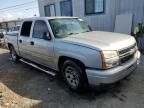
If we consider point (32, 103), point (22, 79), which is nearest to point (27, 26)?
point (22, 79)

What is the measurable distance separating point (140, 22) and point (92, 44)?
5.19m

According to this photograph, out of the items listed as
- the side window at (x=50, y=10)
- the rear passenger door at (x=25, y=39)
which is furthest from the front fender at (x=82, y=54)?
the side window at (x=50, y=10)

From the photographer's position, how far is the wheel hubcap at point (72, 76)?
4.08 metres

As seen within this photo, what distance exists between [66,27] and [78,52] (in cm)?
139

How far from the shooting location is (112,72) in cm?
346

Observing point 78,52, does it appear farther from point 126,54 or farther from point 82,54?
point 126,54

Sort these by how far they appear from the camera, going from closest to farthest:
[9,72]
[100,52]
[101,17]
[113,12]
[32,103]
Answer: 1. [100,52]
2. [32,103]
3. [9,72]
4. [113,12]
5. [101,17]

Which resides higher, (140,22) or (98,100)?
(140,22)

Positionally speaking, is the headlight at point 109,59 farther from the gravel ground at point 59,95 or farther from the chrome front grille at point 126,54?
the gravel ground at point 59,95

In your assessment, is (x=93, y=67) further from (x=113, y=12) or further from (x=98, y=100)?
(x=113, y=12)

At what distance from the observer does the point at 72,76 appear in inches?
166

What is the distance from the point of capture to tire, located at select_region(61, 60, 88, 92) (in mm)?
3865

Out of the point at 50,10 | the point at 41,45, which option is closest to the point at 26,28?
the point at 41,45

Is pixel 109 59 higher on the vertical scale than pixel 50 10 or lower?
lower
